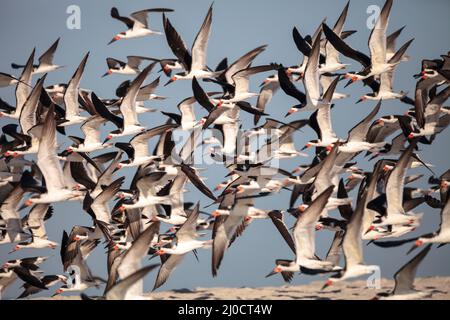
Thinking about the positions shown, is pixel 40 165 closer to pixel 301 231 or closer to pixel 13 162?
pixel 13 162

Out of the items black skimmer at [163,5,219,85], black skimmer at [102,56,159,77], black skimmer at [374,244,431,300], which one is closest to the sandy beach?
black skimmer at [374,244,431,300]

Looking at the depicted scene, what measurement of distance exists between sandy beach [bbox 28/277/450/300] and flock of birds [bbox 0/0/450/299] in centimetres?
213

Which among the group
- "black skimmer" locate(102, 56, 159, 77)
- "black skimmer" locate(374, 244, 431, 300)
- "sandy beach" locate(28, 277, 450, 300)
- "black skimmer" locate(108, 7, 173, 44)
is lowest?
"sandy beach" locate(28, 277, 450, 300)

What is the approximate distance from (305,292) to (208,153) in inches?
154

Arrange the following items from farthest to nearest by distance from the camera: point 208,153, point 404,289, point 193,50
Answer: point 208,153, point 193,50, point 404,289

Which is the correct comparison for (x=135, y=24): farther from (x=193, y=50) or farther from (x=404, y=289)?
(x=404, y=289)

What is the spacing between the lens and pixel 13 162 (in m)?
19.5

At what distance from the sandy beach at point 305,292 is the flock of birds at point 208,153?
2132 millimetres

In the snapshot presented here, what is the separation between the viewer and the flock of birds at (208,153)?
17078mm

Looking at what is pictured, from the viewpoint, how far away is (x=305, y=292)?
20984 millimetres

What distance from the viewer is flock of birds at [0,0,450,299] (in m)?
17.1

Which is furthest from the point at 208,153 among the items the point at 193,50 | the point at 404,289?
the point at 404,289

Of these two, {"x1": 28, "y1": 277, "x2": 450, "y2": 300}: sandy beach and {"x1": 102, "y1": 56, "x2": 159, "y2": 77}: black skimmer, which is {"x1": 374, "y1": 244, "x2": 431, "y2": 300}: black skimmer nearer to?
{"x1": 28, "y1": 277, "x2": 450, "y2": 300}: sandy beach
